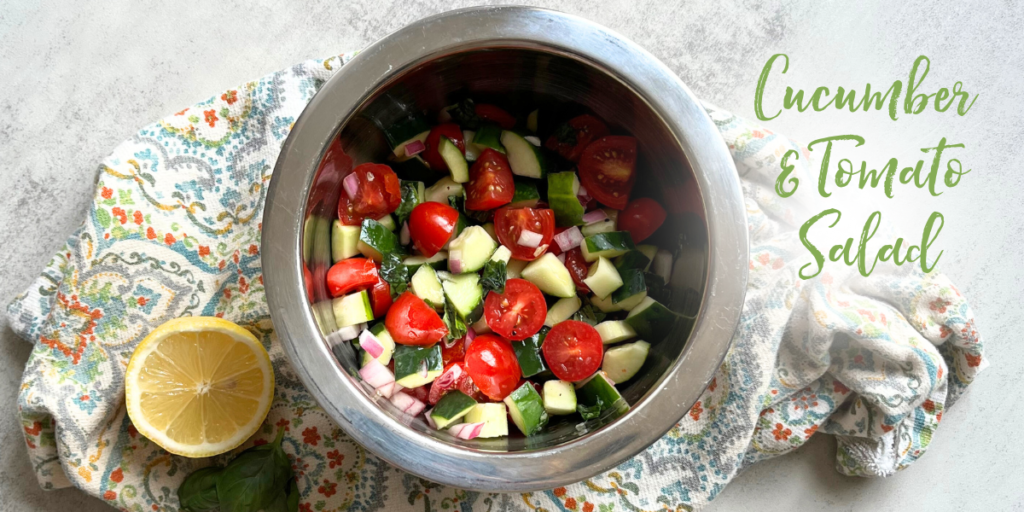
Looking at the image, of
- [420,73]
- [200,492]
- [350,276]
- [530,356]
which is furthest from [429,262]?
[200,492]

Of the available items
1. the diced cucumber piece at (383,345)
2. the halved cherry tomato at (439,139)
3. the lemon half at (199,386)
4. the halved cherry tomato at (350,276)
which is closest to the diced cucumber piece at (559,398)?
the diced cucumber piece at (383,345)

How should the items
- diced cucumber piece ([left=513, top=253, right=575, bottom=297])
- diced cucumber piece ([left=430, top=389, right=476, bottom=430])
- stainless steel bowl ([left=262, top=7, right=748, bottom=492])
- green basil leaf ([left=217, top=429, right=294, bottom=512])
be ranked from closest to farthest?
stainless steel bowl ([left=262, top=7, right=748, bottom=492])
diced cucumber piece ([left=430, top=389, right=476, bottom=430])
diced cucumber piece ([left=513, top=253, right=575, bottom=297])
green basil leaf ([left=217, top=429, right=294, bottom=512])

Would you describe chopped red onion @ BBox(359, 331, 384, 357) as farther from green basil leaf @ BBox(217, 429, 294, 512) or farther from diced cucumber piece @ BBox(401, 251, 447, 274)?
green basil leaf @ BBox(217, 429, 294, 512)

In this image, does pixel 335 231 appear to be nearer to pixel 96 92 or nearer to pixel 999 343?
pixel 96 92

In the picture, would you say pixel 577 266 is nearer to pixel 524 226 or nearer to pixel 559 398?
pixel 524 226

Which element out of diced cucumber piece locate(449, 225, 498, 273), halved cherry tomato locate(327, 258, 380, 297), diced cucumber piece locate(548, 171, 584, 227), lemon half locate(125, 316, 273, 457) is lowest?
lemon half locate(125, 316, 273, 457)

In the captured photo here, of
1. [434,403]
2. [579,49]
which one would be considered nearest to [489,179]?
[579,49]

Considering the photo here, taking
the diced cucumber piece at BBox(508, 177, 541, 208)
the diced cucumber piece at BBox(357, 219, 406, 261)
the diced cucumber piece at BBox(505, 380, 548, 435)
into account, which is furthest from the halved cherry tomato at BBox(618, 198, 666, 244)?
the diced cucumber piece at BBox(357, 219, 406, 261)
